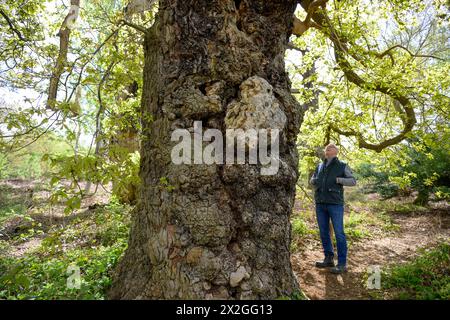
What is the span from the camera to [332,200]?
4.86 m

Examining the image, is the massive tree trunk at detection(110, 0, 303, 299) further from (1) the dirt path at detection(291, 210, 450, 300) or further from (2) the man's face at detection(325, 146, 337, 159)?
(2) the man's face at detection(325, 146, 337, 159)

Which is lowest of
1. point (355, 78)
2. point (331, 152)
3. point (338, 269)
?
point (338, 269)

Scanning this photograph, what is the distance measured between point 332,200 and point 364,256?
76.6 inches

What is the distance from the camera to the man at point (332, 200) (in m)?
4.78

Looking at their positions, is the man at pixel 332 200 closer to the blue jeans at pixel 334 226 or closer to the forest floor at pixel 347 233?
the blue jeans at pixel 334 226

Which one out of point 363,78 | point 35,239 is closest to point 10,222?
point 35,239

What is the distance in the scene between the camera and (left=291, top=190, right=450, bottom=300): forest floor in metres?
4.29

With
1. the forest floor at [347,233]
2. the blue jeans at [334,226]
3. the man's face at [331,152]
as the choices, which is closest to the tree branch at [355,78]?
the man's face at [331,152]

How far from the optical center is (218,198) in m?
3.03

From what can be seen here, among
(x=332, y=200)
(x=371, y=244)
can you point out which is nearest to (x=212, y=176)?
(x=332, y=200)

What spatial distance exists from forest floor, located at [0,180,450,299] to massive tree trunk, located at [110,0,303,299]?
0.89 metres

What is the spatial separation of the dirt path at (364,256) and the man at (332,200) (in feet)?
0.86

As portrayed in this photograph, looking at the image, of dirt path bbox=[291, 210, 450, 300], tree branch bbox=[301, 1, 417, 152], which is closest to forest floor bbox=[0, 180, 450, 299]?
dirt path bbox=[291, 210, 450, 300]

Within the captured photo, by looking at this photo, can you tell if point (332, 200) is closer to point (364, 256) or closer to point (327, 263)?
point (327, 263)
